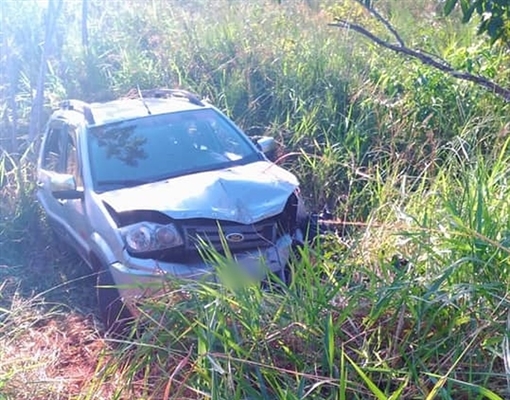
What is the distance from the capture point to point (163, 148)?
562 cm

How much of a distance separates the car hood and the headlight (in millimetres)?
102

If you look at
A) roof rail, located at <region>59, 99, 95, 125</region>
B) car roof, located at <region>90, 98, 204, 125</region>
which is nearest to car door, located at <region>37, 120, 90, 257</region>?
roof rail, located at <region>59, 99, 95, 125</region>

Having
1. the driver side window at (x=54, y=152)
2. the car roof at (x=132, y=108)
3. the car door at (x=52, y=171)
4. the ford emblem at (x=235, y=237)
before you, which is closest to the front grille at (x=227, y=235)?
the ford emblem at (x=235, y=237)

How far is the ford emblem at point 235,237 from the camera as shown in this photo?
4.53 metres

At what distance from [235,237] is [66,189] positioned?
1551mm

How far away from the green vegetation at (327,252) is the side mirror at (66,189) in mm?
693

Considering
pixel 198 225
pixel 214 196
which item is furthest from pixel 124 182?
pixel 198 225

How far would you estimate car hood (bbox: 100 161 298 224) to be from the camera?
4.60m

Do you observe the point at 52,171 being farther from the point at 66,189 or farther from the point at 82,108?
the point at 66,189

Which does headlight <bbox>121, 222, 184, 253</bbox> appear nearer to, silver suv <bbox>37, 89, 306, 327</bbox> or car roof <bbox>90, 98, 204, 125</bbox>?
silver suv <bbox>37, 89, 306, 327</bbox>

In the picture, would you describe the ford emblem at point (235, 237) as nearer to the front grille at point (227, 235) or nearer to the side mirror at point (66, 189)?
the front grille at point (227, 235)

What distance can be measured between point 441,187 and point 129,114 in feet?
8.98

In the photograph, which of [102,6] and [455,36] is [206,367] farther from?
[102,6]

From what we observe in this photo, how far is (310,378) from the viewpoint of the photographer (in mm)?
2846
